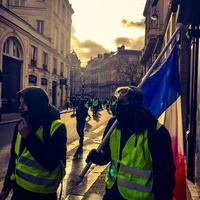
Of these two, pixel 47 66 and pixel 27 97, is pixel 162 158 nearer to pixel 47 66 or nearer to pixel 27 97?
pixel 27 97

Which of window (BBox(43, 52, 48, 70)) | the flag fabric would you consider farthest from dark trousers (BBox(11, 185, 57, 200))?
window (BBox(43, 52, 48, 70))

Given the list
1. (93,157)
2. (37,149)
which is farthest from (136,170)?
(37,149)

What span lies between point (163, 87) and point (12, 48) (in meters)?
26.8

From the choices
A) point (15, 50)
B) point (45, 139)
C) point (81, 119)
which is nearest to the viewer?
point (45, 139)

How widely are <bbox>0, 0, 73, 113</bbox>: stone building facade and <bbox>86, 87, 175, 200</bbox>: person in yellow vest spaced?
70.7 feet

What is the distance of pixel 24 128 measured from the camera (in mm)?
2994

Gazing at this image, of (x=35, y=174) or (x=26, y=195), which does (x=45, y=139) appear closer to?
(x=35, y=174)

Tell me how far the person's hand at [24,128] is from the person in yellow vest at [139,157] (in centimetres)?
71

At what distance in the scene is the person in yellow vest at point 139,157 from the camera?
2.73 metres

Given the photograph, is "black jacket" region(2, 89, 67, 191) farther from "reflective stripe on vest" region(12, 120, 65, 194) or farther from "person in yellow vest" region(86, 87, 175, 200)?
"person in yellow vest" region(86, 87, 175, 200)

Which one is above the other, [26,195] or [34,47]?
[34,47]

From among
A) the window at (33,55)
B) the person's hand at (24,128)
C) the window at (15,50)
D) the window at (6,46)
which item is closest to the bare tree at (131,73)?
the window at (33,55)

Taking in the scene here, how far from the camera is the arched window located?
27966 millimetres

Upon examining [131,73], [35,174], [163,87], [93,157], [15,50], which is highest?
[131,73]
